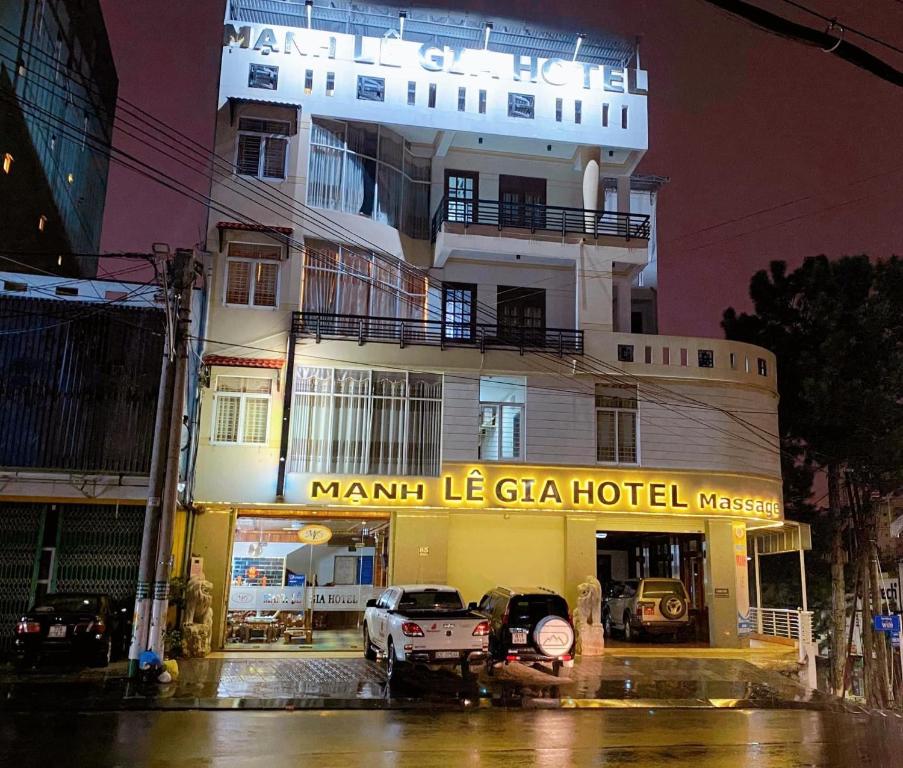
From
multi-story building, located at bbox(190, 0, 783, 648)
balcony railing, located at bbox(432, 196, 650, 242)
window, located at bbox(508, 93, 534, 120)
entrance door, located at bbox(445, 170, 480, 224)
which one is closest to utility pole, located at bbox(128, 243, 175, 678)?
multi-story building, located at bbox(190, 0, 783, 648)

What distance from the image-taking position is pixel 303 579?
879 inches

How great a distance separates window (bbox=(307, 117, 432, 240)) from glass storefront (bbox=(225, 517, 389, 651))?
955 cm

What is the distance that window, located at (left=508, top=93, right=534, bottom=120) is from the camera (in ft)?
86.6

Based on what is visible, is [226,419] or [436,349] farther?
[436,349]

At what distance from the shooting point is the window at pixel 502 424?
23.3 metres

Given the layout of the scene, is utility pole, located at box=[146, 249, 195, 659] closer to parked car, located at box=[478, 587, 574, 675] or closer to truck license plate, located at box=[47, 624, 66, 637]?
truck license plate, located at box=[47, 624, 66, 637]

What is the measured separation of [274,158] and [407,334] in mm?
6693

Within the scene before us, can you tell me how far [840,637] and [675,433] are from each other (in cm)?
1445

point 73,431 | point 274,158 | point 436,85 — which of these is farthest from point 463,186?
point 73,431

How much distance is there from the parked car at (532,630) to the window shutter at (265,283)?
419 inches

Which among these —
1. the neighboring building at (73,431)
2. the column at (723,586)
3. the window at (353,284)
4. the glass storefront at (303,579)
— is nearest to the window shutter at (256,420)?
the glass storefront at (303,579)

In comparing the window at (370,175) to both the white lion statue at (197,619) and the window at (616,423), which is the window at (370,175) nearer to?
the window at (616,423)

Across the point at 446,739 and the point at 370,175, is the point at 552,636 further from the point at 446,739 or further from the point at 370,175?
the point at 370,175

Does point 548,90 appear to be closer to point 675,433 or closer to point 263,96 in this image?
point 263,96
